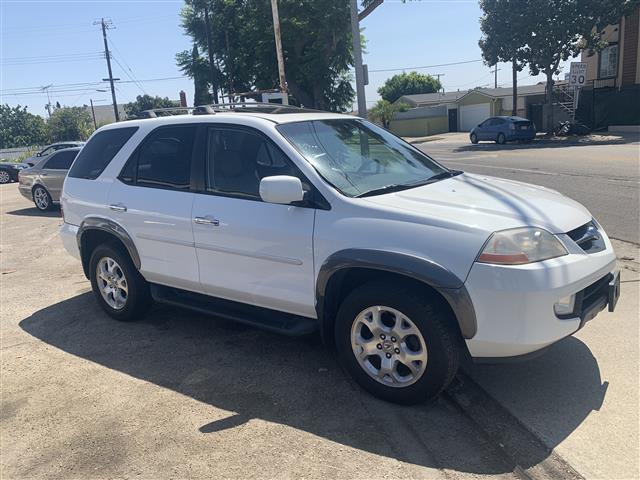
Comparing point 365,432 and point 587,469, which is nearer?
point 587,469

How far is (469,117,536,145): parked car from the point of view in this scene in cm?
2895

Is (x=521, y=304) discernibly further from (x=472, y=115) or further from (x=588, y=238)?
(x=472, y=115)

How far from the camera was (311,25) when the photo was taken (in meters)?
36.2

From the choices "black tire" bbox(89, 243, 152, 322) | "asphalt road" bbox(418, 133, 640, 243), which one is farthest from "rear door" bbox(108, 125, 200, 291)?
"asphalt road" bbox(418, 133, 640, 243)

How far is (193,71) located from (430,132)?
24383 mm

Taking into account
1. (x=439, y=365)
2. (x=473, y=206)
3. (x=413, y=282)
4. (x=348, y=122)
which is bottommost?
(x=439, y=365)

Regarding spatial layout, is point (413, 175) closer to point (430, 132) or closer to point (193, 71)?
point (193, 71)

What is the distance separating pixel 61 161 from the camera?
44.6 ft

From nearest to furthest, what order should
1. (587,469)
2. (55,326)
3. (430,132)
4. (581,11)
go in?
(587,469) → (55,326) → (581,11) → (430,132)

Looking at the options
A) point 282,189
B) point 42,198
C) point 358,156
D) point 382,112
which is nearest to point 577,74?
point 382,112

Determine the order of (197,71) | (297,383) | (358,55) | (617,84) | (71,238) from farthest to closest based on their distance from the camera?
(197,71), (617,84), (358,55), (71,238), (297,383)

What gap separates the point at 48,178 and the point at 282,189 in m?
11.9

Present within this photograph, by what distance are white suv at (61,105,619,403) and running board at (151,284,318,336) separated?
16 mm

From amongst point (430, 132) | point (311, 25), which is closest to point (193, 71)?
point (311, 25)
